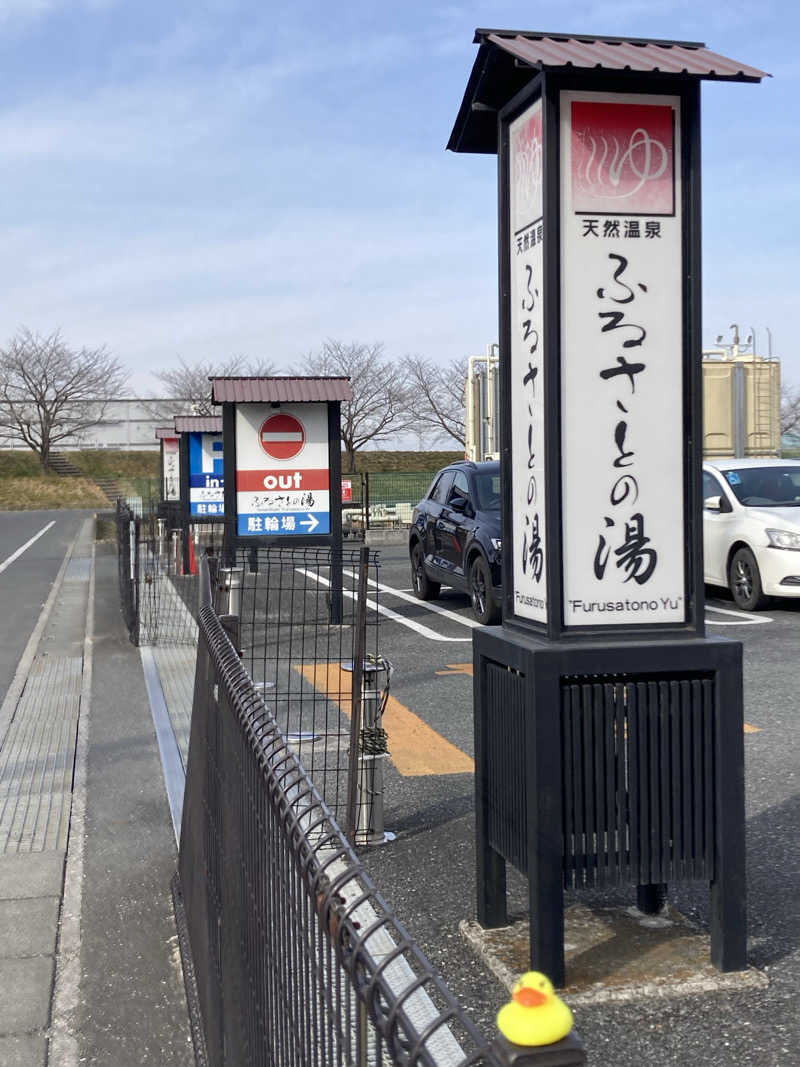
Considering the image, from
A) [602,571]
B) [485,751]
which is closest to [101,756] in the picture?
[485,751]

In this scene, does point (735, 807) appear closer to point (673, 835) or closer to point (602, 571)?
point (673, 835)

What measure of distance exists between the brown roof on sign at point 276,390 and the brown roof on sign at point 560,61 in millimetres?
9249

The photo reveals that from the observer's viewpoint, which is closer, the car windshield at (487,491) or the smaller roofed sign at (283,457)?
the car windshield at (487,491)

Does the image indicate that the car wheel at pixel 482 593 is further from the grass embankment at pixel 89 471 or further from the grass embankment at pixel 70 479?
the grass embankment at pixel 89 471

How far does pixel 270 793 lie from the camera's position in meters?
2.12

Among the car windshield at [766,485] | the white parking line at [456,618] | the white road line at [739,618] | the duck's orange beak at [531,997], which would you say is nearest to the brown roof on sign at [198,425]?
the white parking line at [456,618]

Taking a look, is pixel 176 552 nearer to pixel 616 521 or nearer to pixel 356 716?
pixel 356 716

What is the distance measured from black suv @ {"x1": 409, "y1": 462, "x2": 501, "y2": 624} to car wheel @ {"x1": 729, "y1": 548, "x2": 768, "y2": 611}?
275cm

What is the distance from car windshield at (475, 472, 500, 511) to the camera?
12.8 m

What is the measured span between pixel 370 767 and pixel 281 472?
345 inches

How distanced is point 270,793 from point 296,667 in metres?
7.69

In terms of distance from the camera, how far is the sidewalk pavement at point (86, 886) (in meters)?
3.66

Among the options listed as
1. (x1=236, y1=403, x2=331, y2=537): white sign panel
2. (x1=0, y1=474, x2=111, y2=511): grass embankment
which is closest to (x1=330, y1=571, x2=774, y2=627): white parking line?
(x1=236, y1=403, x2=331, y2=537): white sign panel

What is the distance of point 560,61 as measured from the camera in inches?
144
